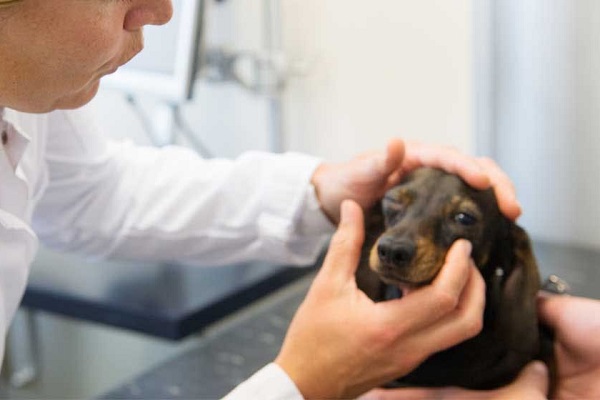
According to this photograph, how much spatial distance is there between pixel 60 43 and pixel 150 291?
2.42 ft

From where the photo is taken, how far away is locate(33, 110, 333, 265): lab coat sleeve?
107cm

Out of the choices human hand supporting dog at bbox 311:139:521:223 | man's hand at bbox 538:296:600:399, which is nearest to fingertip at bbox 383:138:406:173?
human hand supporting dog at bbox 311:139:521:223

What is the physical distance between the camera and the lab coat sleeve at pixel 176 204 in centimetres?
107

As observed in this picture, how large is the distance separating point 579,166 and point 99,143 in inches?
32.7

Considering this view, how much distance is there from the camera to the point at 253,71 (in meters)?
1.83

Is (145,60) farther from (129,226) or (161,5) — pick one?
(161,5)

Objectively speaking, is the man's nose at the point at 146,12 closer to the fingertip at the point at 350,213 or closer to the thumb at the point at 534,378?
the fingertip at the point at 350,213

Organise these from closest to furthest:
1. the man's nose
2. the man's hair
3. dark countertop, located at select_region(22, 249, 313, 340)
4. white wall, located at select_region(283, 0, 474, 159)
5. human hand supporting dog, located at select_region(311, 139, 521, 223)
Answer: the man's hair → the man's nose → human hand supporting dog, located at select_region(311, 139, 521, 223) → dark countertop, located at select_region(22, 249, 313, 340) → white wall, located at select_region(283, 0, 474, 159)

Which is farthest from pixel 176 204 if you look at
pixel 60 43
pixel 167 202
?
pixel 60 43

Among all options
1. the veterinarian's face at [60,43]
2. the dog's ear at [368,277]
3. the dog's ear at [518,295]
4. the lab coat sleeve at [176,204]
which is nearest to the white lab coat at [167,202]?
the lab coat sleeve at [176,204]

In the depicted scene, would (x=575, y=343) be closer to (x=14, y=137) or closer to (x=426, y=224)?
(x=426, y=224)

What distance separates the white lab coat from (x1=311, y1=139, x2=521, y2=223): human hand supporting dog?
0.10ft

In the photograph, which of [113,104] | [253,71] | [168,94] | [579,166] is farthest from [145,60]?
[579,166]

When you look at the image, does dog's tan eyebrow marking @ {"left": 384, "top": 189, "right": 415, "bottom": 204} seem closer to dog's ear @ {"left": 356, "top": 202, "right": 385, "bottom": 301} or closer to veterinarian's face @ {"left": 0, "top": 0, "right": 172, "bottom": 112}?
dog's ear @ {"left": 356, "top": 202, "right": 385, "bottom": 301}
